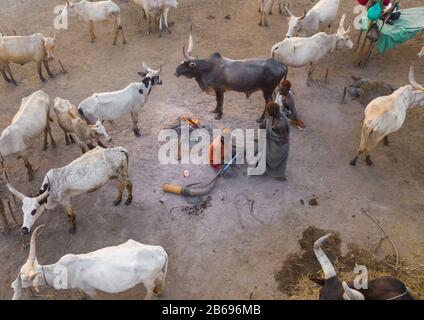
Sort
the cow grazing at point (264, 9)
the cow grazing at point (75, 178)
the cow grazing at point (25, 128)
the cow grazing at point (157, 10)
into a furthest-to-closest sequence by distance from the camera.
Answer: the cow grazing at point (264, 9), the cow grazing at point (157, 10), the cow grazing at point (25, 128), the cow grazing at point (75, 178)

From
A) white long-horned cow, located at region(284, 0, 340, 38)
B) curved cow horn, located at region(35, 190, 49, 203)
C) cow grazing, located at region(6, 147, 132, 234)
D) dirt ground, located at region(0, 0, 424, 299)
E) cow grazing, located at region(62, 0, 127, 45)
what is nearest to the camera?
curved cow horn, located at region(35, 190, 49, 203)

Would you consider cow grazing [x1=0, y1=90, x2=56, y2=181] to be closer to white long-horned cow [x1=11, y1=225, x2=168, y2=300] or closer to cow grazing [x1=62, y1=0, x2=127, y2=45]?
white long-horned cow [x1=11, y1=225, x2=168, y2=300]

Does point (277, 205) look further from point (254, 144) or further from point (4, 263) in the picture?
point (4, 263)

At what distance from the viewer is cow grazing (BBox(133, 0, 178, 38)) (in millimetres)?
12812

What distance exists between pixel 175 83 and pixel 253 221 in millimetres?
5136

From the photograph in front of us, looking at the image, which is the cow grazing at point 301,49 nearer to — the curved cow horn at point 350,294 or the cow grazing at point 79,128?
the cow grazing at point 79,128

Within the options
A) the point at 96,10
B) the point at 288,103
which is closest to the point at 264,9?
the point at 96,10

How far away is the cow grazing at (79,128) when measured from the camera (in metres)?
8.22

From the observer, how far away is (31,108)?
8547 millimetres

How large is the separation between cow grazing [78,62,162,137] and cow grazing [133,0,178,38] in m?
4.39

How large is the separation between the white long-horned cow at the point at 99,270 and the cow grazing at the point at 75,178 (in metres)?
1.10

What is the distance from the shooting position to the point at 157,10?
13.0 meters

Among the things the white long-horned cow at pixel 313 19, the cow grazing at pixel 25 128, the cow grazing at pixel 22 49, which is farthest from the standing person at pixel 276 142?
the cow grazing at pixel 22 49

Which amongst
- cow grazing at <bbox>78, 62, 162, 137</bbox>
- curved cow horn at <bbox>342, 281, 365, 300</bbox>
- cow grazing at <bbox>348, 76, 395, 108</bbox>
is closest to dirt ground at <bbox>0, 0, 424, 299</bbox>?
cow grazing at <bbox>348, 76, 395, 108</bbox>
